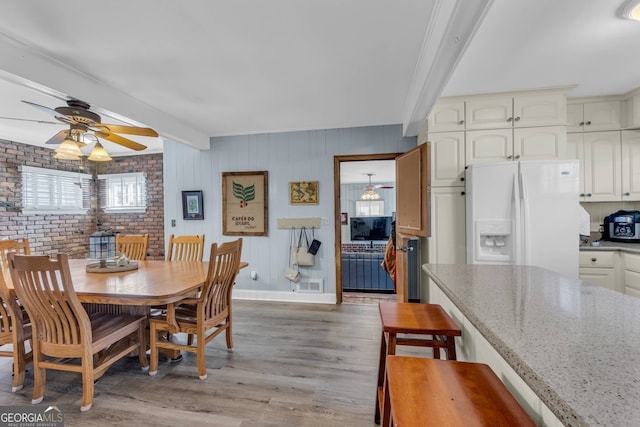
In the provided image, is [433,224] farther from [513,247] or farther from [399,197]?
[513,247]

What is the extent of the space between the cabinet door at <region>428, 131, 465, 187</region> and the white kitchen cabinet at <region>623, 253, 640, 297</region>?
1.52 metres

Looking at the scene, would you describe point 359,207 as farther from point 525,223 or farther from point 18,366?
point 18,366

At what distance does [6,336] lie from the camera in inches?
73.5

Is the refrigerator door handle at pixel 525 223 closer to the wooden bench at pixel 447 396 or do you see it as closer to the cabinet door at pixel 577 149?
the cabinet door at pixel 577 149

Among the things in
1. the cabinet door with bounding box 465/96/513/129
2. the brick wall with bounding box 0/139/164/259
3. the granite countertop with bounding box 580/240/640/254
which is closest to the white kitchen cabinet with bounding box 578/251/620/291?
the granite countertop with bounding box 580/240/640/254

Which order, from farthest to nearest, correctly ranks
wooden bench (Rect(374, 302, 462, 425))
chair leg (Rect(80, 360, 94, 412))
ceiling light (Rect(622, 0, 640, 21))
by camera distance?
chair leg (Rect(80, 360, 94, 412)) < ceiling light (Rect(622, 0, 640, 21)) < wooden bench (Rect(374, 302, 462, 425))

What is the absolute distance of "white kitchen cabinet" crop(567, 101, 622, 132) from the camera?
2721 millimetres

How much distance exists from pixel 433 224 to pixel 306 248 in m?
1.65

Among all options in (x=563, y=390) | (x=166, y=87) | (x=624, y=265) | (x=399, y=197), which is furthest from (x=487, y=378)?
(x=166, y=87)

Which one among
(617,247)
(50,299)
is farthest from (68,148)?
(617,247)

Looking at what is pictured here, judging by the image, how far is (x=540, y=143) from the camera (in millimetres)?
2631

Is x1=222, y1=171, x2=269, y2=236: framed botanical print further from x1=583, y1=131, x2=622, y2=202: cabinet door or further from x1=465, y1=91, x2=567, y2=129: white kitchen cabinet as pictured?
x1=583, y1=131, x2=622, y2=202: cabinet door

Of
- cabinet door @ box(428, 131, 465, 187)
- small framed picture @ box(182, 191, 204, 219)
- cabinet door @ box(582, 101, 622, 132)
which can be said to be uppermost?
cabinet door @ box(582, 101, 622, 132)

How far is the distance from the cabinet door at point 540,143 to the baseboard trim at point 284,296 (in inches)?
106
